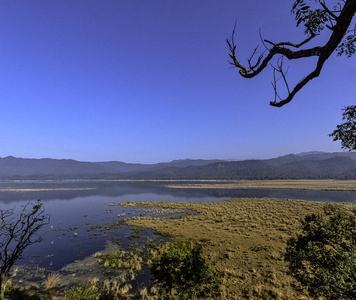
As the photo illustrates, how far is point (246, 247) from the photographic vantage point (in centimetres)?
2317

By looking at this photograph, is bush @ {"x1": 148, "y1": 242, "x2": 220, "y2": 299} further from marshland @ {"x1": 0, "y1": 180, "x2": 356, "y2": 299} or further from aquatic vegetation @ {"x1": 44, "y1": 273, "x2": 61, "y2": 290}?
aquatic vegetation @ {"x1": 44, "y1": 273, "x2": 61, "y2": 290}

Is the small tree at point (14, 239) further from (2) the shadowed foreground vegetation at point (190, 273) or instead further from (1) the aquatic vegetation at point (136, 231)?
(1) the aquatic vegetation at point (136, 231)

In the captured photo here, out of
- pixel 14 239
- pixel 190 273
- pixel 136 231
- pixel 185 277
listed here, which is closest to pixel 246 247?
pixel 190 273

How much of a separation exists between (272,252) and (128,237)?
18.5m

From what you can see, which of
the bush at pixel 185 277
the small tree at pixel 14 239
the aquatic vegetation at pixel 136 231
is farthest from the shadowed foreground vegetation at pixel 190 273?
the small tree at pixel 14 239

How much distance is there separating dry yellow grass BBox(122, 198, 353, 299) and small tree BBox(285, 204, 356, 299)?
5.50 metres

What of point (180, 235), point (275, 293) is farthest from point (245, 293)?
point (180, 235)

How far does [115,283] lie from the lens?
1541cm

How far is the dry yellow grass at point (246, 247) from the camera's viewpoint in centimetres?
1414

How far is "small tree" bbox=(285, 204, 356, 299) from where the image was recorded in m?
6.51

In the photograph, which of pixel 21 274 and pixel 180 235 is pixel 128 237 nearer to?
pixel 180 235

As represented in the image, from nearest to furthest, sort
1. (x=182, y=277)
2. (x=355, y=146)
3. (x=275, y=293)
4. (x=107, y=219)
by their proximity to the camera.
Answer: (x=355, y=146), (x=182, y=277), (x=275, y=293), (x=107, y=219)

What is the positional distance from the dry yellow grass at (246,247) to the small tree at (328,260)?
5502 millimetres

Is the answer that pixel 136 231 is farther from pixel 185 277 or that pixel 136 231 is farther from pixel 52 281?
pixel 185 277
